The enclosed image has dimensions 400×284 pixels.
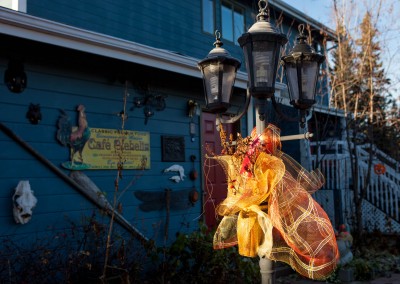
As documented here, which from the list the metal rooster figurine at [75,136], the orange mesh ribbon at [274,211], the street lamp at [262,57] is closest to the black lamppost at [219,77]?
the street lamp at [262,57]

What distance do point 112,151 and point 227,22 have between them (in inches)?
205

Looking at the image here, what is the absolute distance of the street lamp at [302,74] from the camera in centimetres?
376

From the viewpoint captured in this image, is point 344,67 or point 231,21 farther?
point 344,67

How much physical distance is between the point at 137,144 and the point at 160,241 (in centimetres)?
144

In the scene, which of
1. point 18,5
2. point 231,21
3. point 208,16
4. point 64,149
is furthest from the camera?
point 231,21

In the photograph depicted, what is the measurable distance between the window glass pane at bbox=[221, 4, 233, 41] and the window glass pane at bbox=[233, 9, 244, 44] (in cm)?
13

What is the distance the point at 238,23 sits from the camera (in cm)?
1010

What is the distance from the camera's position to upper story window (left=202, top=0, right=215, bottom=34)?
29.9ft

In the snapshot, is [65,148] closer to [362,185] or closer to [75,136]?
[75,136]

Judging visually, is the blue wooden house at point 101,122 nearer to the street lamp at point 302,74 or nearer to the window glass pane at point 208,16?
the window glass pane at point 208,16

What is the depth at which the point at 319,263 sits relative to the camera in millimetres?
2814

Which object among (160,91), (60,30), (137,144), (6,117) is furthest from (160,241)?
(60,30)

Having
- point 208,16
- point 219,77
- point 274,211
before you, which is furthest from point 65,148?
point 208,16

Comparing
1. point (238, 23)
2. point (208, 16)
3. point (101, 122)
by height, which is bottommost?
point (101, 122)
